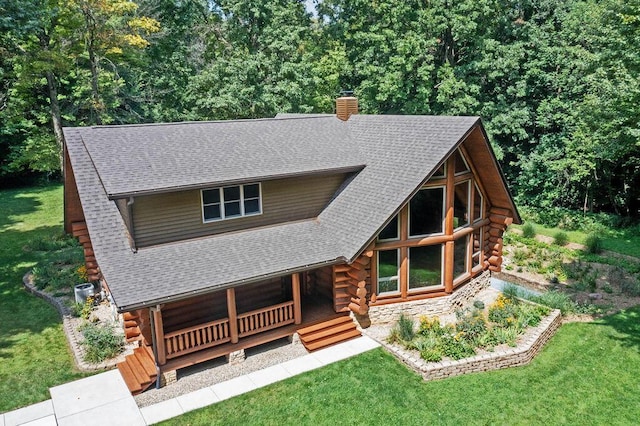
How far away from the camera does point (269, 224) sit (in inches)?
637

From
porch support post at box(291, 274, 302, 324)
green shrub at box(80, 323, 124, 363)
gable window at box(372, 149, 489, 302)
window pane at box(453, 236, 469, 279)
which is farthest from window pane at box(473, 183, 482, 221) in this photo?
green shrub at box(80, 323, 124, 363)

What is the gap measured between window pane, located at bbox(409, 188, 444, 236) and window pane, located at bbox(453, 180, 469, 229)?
0.88 meters

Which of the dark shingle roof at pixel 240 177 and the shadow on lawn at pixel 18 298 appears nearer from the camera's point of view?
the dark shingle roof at pixel 240 177

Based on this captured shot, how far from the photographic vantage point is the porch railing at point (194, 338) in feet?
43.3

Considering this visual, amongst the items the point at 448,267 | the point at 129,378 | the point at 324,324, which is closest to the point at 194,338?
the point at 129,378

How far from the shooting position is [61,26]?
1052 inches

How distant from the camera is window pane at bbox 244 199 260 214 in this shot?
51.4ft

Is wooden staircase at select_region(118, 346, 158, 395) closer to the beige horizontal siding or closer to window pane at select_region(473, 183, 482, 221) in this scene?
the beige horizontal siding

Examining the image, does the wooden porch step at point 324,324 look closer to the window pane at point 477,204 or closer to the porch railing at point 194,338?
the porch railing at point 194,338

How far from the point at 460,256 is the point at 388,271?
128 inches

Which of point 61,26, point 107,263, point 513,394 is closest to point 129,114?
point 61,26

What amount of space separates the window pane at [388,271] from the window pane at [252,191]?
4529 millimetres

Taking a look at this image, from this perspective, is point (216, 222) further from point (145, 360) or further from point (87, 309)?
point (87, 309)

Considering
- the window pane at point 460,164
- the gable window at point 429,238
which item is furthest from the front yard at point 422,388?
the window pane at point 460,164
